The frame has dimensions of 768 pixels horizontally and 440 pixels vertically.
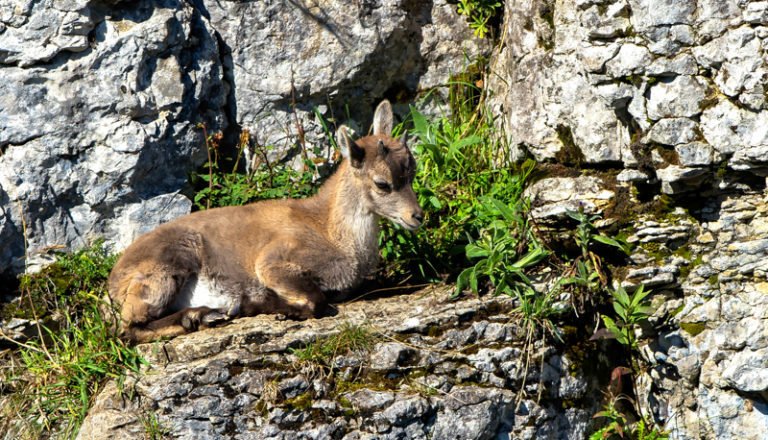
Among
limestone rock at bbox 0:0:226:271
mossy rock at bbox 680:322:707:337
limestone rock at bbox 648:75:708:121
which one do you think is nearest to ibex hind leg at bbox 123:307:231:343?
limestone rock at bbox 0:0:226:271

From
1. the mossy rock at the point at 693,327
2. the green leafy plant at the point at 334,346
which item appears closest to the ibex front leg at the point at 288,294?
the green leafy plant at the point at 334,346

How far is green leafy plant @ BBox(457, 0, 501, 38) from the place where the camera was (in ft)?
27.5

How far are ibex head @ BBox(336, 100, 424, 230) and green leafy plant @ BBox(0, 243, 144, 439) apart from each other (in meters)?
2.44

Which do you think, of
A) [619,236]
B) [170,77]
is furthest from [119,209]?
[619,236]

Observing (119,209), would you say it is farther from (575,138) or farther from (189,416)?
(575,138)

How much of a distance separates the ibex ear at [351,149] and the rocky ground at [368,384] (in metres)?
1.45

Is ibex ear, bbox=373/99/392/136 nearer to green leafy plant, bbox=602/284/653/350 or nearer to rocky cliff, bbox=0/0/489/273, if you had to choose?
rocky cliff, bbox=0/0/489/273

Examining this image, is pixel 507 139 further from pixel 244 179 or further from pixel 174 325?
pixel 174 325

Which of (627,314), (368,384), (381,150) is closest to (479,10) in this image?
(381,150)

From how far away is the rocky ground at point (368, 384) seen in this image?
5.45 m

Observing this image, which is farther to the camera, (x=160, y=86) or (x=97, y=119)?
(x=160, y=86)

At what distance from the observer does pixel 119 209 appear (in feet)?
24.4

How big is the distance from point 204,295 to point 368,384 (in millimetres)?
1851

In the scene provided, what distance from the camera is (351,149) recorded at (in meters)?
6.72
